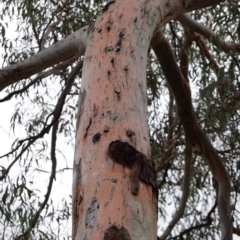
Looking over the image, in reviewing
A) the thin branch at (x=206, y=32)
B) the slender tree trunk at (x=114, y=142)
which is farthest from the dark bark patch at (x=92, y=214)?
the thin branch at (x=206, y=32)

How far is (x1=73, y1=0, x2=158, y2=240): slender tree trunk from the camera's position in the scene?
34.4 inches

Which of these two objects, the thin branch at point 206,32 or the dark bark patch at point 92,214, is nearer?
the dark bark patch at point 92,214

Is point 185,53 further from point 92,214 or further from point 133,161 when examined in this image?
point 92,214

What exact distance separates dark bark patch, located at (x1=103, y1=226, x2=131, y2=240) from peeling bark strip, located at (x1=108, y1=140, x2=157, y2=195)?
0.40 feet

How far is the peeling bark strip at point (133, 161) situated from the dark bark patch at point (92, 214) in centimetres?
8

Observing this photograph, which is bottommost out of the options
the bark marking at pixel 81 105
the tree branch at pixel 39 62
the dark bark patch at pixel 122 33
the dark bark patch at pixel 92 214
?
the dark bark patch at pixel 92 214

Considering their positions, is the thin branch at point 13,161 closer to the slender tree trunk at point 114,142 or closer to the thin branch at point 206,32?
the thin branch at point 206,32

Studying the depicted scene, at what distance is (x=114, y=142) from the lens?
1.00 meters

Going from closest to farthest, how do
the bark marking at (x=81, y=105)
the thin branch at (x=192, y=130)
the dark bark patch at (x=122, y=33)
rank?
1. the bark marking at (x=81, y=105)
2. the dark bark patch at (x=122, y=33)
3. the thin branch at (x=192, y=130)

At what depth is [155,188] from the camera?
0.99 metres

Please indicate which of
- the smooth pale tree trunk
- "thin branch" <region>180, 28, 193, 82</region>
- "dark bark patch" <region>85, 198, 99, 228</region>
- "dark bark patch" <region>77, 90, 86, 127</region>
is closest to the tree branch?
the smooth pale tree trunk

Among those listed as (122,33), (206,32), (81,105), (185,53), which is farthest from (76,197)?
(185,53)

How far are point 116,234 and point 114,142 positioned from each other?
0.22 meters

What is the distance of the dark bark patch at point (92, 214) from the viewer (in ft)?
2.84
